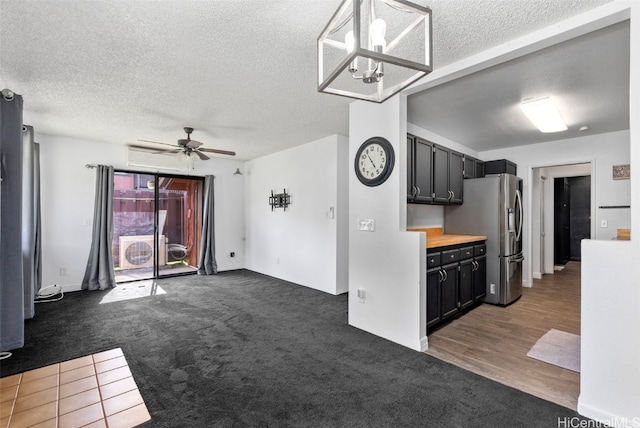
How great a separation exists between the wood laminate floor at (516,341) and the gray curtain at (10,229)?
12.6 feet

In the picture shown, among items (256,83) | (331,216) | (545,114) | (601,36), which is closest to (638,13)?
(601,36)

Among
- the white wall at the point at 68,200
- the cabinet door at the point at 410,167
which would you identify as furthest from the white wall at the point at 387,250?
the white wall at the point at 68,200

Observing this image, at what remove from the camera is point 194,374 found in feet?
7.43

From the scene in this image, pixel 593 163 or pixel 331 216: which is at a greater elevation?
pixel 593 163

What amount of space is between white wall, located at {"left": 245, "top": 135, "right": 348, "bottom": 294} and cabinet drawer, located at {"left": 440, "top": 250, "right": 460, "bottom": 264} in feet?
5.78

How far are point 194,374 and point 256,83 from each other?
260 cm

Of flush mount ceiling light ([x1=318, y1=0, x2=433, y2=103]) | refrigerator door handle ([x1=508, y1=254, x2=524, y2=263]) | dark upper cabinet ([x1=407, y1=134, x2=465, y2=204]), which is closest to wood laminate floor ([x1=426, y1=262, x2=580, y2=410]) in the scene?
refrigerator door handle ([x1=508, y1=254, x2=524, y2=263])

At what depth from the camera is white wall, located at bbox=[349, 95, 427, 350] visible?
8.78 feet

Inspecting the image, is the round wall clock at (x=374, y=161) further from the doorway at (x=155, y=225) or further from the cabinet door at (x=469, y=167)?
the doorway at (x=155, y=225)

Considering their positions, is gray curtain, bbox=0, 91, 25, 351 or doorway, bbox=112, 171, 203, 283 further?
doorway, bbox=112, 171, 203, 283

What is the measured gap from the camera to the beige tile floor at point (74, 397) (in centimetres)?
178

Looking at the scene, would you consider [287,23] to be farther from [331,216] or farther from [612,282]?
[331,216]

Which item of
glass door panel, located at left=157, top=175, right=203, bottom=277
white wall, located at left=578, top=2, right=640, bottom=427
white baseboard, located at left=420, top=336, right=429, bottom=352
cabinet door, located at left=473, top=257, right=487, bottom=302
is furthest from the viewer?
glass door panel, located at left=157, top=175, right=203, bottom=277

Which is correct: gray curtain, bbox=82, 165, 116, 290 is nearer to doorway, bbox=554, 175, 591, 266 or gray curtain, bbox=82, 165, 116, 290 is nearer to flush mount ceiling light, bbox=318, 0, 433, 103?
flush mount ceiling light, bbox=318, 0, 433, 103
